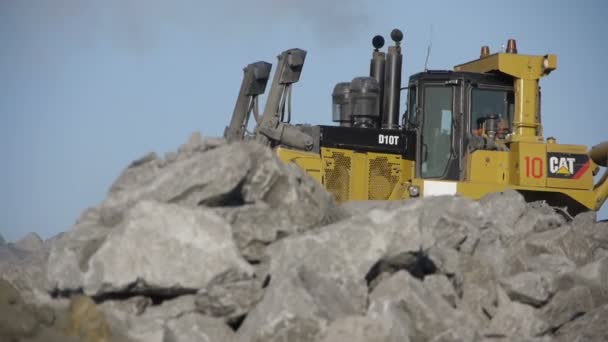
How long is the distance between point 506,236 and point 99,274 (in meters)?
4.95

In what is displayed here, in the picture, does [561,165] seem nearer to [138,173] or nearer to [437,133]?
[437,133]

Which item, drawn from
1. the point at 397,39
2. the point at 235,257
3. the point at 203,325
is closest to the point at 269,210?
the point at 235,257

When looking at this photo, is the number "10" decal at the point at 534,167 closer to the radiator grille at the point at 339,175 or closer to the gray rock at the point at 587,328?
the radiator grille at the point at 339,175

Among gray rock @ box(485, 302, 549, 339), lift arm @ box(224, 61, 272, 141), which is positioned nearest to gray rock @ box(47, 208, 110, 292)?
gray rock @ box(485, 302, 549, 339)

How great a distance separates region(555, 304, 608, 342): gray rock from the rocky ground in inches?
0.5

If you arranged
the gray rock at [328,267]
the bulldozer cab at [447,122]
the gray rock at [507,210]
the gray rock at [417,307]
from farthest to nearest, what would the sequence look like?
1. the bulldozer cab at [447,122]
2. the gray rock at [507,210]
3. the gray rock at [417,307]
4. the gray rock at [328,267]

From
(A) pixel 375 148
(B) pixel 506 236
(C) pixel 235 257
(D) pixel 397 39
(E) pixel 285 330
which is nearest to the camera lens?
(E) pixel 285 330

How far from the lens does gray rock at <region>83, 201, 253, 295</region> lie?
8.16m

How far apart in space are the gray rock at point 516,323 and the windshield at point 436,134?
5377 mm

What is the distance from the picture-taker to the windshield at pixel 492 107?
14820 mm

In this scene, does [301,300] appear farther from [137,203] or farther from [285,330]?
[137,203]

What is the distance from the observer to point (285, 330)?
776 centimetres

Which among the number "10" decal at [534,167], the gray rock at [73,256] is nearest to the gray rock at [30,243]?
the number "10" decal at [534,167]

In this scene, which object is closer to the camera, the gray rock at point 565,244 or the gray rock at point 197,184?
the gray rock at point 197,184
